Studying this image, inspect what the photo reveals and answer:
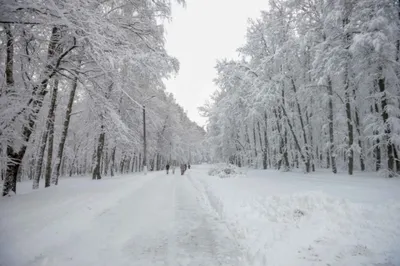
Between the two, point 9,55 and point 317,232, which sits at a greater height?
point 9,55

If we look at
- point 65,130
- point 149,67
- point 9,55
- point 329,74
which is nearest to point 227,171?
point 329,74

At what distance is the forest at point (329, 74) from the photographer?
12453mm

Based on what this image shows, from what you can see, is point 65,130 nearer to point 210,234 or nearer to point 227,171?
point 210,234

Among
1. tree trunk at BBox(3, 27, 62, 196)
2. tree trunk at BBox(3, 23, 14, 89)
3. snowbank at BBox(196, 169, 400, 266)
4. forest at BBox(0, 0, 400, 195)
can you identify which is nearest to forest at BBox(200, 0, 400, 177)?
forest at BBox(0, 0, 400, 195)

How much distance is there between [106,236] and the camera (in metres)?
5.22

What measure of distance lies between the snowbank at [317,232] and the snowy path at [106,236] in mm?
562

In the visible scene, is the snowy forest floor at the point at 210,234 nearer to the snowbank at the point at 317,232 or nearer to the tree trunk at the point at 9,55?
the snowbank at the point at 317,232

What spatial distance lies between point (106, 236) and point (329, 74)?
15.2 meters

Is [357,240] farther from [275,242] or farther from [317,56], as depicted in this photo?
[317,56]

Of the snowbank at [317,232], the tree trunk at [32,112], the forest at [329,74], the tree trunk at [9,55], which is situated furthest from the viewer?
the forest at [329,74]

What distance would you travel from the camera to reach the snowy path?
4051 mm

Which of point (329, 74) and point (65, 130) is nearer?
point (329, 74)

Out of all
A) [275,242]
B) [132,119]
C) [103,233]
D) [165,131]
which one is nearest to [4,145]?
[103,233]

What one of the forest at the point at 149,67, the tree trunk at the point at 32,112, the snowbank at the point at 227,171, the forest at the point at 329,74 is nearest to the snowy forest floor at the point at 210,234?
the tree trunk at the point at 32,112
